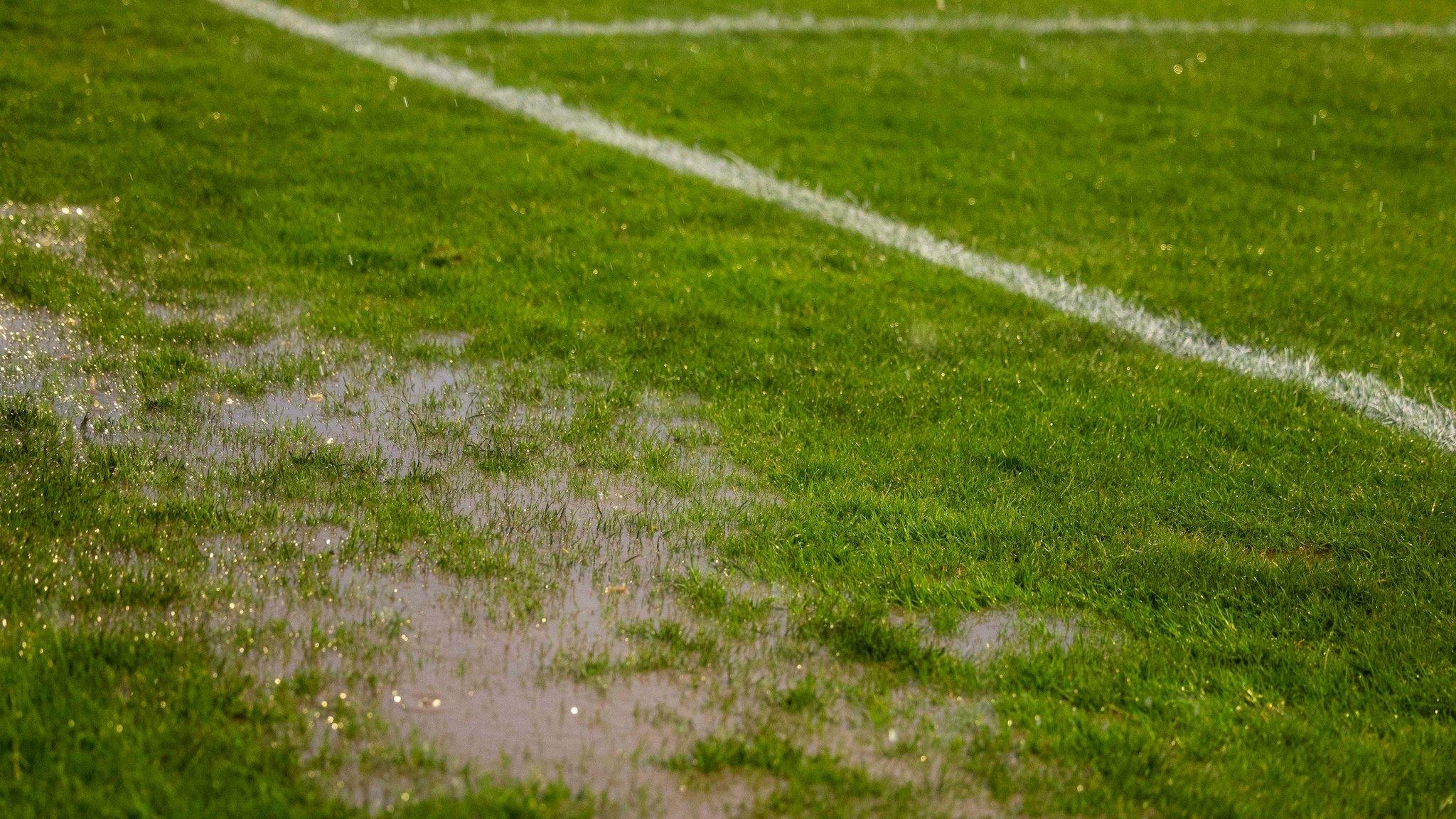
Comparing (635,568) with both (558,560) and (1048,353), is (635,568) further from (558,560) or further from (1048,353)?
(1048,353)

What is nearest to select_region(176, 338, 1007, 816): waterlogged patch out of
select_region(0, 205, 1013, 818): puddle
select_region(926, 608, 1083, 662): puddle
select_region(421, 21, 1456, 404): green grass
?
select_region(0, 205, 1013, 818): puddle

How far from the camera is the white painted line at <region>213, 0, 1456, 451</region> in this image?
4.16 meters

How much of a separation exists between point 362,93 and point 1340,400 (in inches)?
195

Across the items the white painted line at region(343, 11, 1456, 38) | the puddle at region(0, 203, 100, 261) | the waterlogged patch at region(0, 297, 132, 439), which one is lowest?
the waterlogged patch at region(0, 297, 132, 439)

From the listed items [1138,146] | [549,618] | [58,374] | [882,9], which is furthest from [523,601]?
[882,9]

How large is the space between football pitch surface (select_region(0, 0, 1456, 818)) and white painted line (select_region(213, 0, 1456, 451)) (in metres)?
0.03

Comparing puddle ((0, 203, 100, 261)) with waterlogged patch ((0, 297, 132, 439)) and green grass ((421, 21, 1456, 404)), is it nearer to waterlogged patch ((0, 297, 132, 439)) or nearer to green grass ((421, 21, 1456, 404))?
waterlogged patch ((0, 297, 132, 439))

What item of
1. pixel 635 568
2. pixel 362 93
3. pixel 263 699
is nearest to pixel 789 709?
pixel 635 568

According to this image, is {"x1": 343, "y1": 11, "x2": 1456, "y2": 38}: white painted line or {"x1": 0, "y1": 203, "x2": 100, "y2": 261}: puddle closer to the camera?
{"x1": 0, "y1": 203, "x2": 100, "y2": 261}: puddle

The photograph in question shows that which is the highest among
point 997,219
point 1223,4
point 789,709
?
point 1223,4

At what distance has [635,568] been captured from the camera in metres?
3.03

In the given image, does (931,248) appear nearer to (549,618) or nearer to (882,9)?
(549,618)

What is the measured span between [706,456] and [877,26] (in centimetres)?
675

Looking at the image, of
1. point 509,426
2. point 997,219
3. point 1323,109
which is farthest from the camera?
point 1323,109
